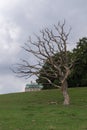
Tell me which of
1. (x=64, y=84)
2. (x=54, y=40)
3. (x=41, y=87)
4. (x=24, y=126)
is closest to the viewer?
(x=24, y=126)

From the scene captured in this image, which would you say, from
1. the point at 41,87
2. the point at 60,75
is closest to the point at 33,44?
the point at 60,75

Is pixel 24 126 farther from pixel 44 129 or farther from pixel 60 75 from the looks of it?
pixel 60 75

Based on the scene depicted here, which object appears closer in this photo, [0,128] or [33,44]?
[0,128]

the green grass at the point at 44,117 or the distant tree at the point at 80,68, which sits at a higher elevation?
the distant tree at the point at 80,68

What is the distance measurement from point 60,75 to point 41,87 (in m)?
54.4

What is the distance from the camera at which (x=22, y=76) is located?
46.0m

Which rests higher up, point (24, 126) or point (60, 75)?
point (60, 75)

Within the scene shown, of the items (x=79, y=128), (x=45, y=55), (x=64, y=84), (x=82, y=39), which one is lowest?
(x=79, y=128)

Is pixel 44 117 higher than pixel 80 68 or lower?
lower

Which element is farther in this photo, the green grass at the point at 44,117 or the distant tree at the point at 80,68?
the distant tree at the point at 80,68

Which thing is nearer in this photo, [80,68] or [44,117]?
[44,117]

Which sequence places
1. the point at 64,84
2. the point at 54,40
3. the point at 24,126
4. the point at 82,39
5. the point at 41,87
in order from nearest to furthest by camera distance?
the point at 24,126, the point at 64,84, the point at 54,40, the point at 82,39, the point at 41,87

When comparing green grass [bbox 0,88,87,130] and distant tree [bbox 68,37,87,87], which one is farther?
distant tree [bbox 68,37,87,87]

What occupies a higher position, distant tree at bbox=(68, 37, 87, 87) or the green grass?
distant tree at bbox=(68, 37, 87, 87)
